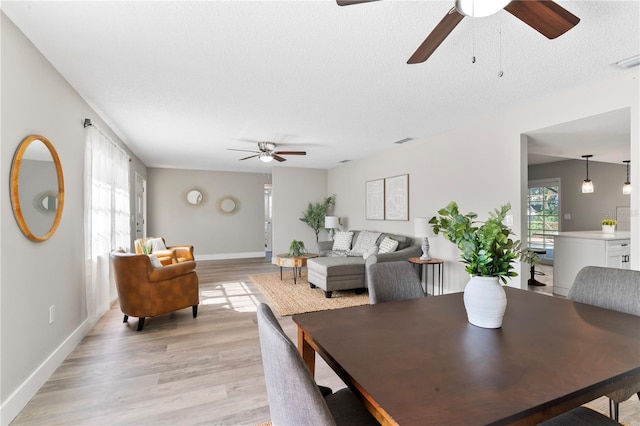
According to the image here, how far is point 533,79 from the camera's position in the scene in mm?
2666

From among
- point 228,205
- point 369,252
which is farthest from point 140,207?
point 369,252

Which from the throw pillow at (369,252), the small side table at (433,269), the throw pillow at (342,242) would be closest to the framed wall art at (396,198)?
the throw pillow at (369,252)


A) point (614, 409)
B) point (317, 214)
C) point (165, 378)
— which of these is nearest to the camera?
point (614, 409)

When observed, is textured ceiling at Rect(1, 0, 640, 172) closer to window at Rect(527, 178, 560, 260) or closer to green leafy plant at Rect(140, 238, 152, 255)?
green leafy plant at Rect(140, 238, 152, 255)

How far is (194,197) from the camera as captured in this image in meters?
7.99

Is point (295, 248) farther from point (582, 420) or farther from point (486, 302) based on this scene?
point (582, 420)

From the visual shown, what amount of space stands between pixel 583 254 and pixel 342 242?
3712 mm

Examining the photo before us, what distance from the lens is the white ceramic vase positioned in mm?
1266

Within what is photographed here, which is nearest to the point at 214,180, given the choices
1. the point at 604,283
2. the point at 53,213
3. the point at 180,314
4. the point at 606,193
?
the point at 180,314

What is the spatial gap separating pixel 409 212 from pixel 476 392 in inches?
178

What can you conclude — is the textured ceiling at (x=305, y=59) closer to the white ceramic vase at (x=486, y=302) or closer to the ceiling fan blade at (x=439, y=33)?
the ceiling fan blade at (x=439, y=33)

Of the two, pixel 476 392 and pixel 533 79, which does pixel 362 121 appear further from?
pixel 476 392

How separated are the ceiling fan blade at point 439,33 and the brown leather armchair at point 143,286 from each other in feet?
10.2

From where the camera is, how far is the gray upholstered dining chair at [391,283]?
6.11ft
